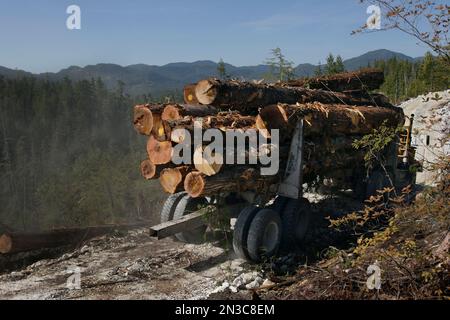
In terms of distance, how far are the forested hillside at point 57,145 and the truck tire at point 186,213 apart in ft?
54.3

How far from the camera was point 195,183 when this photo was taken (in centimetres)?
718

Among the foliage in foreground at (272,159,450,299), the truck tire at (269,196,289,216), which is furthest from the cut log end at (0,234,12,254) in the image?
the foliage in foreground at (272,159,450,299)

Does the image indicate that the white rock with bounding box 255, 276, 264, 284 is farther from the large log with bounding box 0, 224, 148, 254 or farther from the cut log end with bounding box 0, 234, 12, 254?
the cut log end with bounding box 0, 234, 12, 254

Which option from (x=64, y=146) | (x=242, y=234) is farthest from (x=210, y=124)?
(x=64, y=146)

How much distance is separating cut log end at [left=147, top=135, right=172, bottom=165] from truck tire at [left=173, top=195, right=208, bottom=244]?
1436 mm

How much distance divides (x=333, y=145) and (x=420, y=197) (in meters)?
4.40

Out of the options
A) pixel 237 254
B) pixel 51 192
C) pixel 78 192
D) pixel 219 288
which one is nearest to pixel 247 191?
pixel 237 254

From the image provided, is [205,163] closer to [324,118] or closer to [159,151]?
[159,151]

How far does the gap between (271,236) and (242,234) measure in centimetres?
74

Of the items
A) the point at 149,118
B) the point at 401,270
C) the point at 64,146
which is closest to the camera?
the point at 401,270

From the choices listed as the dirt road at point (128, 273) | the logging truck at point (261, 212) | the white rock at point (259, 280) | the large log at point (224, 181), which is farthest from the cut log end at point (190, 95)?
the white rock at point (259, 280)

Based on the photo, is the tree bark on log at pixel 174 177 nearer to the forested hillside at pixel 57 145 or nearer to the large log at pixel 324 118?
the large log at pixel 324 118

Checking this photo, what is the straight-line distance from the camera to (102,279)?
23.1 ft
